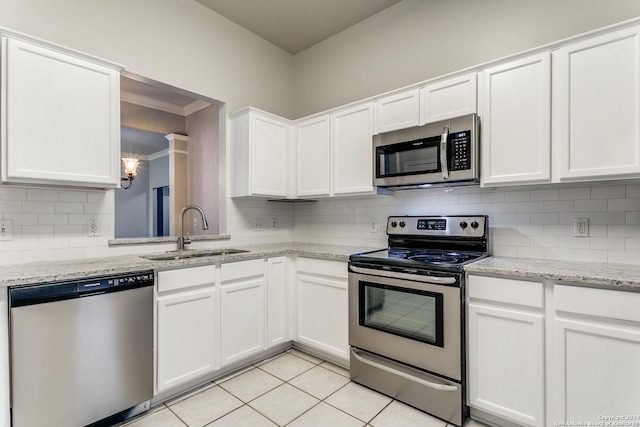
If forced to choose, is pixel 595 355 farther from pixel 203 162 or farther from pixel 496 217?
pixel 203 162

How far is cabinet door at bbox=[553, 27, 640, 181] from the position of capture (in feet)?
5.40

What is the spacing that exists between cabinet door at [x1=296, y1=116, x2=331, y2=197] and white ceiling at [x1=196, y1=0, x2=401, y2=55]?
1.03 meters

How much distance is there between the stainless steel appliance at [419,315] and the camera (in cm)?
188

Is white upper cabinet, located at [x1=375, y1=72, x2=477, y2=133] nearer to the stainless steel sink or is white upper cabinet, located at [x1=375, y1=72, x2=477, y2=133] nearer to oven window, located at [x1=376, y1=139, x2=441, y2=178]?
oven window, located at [x1=376, y1=139, x2=441, y2=178]

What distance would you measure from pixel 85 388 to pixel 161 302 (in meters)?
0.55

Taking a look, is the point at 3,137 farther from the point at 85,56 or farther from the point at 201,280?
the point at 201,280

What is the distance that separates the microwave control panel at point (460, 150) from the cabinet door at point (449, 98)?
0.57 feet

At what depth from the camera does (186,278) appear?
2.14 m

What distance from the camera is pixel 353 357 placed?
236 centimetres

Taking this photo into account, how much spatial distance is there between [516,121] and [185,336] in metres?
2.55

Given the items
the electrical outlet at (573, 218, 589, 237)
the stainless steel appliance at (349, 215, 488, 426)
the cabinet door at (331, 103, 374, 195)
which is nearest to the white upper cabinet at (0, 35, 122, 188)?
the cabinet door at (331, 103, 374, 195)

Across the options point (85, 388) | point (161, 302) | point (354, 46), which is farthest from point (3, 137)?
point (354, 46)

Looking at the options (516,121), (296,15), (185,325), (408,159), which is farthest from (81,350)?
(296,15)

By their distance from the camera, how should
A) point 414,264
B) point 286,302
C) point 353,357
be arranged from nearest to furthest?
1. point 414,264
2. point 353,357
3. point 286,302
